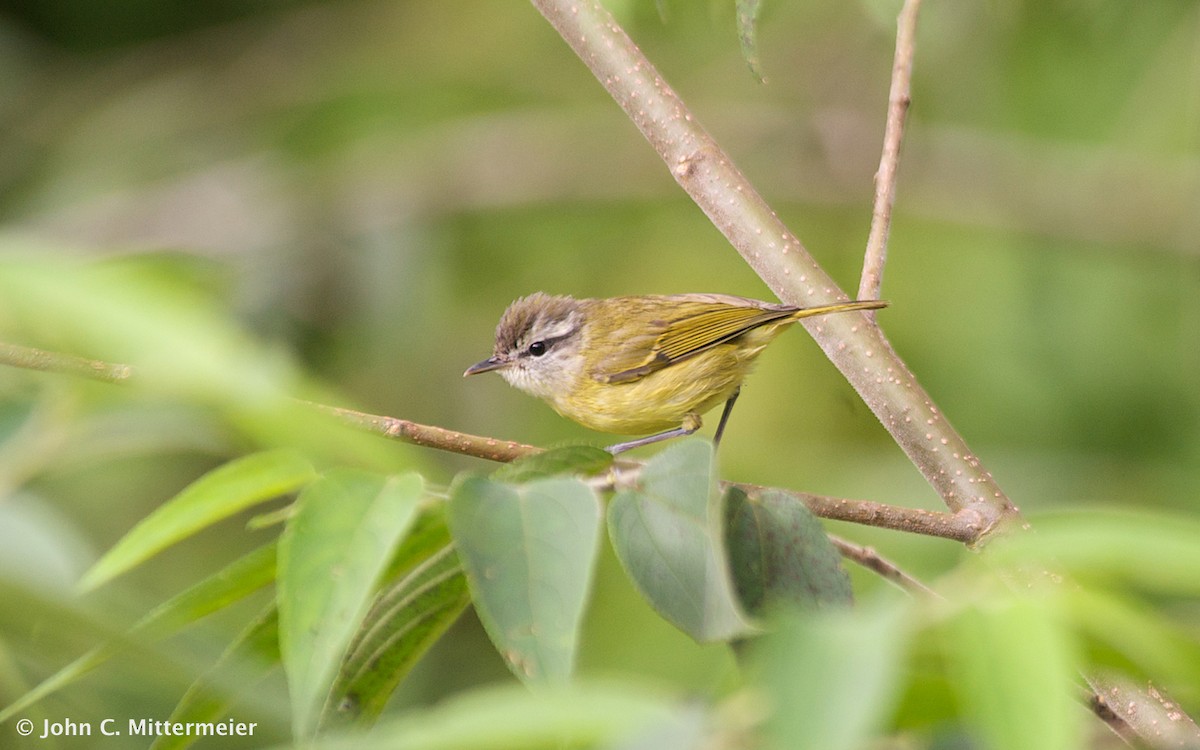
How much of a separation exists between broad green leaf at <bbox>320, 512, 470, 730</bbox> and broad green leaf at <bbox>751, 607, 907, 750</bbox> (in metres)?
0.72

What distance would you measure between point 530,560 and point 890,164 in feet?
4.35

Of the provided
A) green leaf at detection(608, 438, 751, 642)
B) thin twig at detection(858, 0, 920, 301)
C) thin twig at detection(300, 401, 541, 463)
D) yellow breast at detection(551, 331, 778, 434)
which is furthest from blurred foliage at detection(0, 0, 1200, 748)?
green leaf at detection(608, 438, 751, 642)

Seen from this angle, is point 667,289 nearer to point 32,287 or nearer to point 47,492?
Answer: point 47,492

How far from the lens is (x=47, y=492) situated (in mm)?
4723

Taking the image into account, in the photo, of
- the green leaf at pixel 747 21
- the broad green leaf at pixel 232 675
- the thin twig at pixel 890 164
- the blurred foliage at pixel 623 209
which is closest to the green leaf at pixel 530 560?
the broad green leaf at pixel 232 675

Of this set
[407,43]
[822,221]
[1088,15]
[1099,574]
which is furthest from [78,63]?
[1099,574]

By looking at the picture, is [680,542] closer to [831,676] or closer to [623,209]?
[831,676]

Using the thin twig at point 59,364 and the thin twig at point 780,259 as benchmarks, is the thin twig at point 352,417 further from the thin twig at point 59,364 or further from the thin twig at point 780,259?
the thin twig at point 780,259

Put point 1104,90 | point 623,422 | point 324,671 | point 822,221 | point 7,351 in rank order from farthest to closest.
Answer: point 822,221 < point 1104,90 < point 623,422 < point 7,351 < point 324,671

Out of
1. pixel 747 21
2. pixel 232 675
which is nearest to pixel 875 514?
pixel 747 21

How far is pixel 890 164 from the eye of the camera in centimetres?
222

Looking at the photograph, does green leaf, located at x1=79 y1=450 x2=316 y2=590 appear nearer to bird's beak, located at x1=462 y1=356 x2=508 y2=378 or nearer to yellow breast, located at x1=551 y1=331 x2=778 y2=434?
yellow breast, located at x1=551 y1=331 x2=778 y2=434

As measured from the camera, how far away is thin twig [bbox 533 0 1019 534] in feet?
6.27

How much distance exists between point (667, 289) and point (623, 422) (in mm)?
1906
